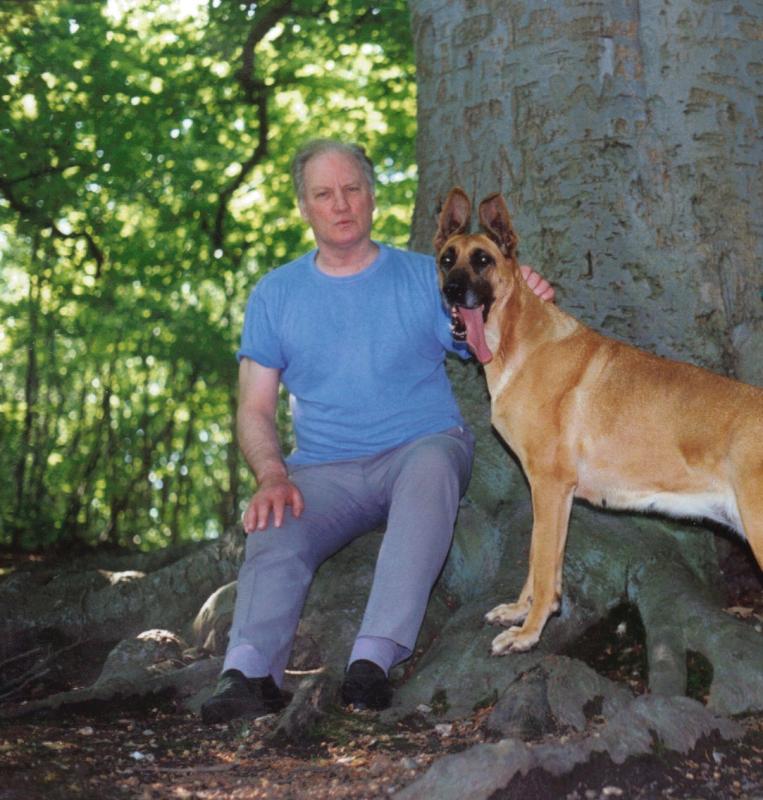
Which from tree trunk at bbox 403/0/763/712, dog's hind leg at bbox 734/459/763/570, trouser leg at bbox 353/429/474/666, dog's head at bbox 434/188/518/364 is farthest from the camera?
tree trunk at bbox 403/0/763/712

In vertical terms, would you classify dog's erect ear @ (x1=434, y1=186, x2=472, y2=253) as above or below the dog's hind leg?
above

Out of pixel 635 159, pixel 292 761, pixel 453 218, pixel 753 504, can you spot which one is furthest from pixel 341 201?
pixel 292 761

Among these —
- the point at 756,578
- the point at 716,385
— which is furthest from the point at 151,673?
the point at 756,578

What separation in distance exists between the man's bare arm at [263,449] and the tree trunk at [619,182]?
105 cm

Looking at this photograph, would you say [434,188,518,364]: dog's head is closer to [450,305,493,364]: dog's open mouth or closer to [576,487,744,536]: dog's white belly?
[450,305,493,364]: dog's open mouth

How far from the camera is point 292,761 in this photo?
3547mm

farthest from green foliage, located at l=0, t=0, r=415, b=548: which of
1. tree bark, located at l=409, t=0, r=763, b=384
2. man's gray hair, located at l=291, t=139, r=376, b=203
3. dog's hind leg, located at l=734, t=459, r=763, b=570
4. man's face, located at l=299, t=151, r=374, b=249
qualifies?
dog's hind leg, located at l=734, t=459, r=763, b=570

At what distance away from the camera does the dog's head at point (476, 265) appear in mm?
4590

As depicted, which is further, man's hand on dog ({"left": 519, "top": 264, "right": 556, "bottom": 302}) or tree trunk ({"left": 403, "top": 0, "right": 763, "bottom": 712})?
tree trunk ({"left": 403, "top": 0, "right": 763, "bottom": 712})

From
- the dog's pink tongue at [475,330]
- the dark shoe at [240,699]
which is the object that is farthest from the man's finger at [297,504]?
Result: the dog's pink tongue at [475,330]

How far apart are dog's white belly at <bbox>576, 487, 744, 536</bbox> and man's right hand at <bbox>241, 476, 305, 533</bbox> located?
133 cm

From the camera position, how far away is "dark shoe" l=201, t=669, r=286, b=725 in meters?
4.03

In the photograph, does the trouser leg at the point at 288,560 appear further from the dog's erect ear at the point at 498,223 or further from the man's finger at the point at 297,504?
the dog's erect ear at the point at 498,223

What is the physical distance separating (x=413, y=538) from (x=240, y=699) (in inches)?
39.1
